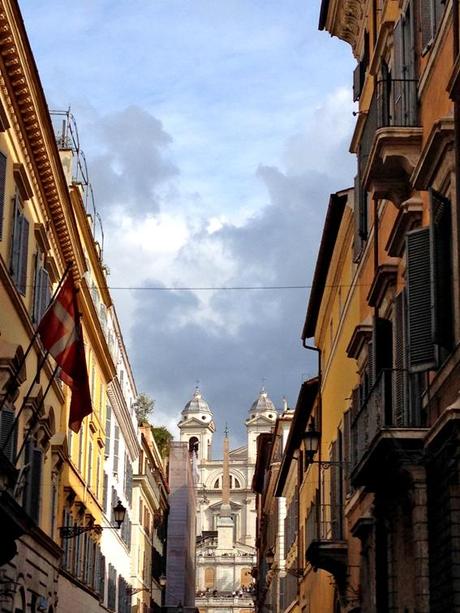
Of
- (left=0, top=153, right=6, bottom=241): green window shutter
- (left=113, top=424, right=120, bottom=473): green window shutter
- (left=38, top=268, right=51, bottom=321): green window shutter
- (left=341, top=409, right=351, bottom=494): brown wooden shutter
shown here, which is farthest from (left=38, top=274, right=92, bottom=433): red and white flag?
(left=113, top=424, right=120, bottom=473): green window shutter

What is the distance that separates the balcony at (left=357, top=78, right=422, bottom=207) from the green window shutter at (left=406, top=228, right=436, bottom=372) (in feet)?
6.52

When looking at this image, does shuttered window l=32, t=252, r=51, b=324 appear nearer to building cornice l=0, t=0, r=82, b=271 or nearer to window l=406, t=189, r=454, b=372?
building cornice l=0, t=0, r=82, b=271

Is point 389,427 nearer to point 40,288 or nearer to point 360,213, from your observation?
point 360,213

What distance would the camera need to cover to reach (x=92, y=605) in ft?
148

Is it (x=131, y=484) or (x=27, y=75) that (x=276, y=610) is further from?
(x=27, y=75)

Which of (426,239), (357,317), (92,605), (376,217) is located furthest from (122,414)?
(426,239)

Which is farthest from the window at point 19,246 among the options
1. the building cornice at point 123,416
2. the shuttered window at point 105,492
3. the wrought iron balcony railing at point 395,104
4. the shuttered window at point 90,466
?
the building cornice at point 123,416

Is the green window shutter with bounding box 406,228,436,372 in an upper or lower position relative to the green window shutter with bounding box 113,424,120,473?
lower

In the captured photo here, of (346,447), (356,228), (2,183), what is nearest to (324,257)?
(346,447)

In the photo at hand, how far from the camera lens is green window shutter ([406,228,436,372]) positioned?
15797 mm

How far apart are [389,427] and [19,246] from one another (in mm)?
13424

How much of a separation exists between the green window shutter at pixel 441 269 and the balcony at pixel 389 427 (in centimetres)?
152

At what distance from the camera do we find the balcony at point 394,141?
58.3 ft

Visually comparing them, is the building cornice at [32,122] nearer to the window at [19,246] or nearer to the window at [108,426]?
the window at [19,246]
